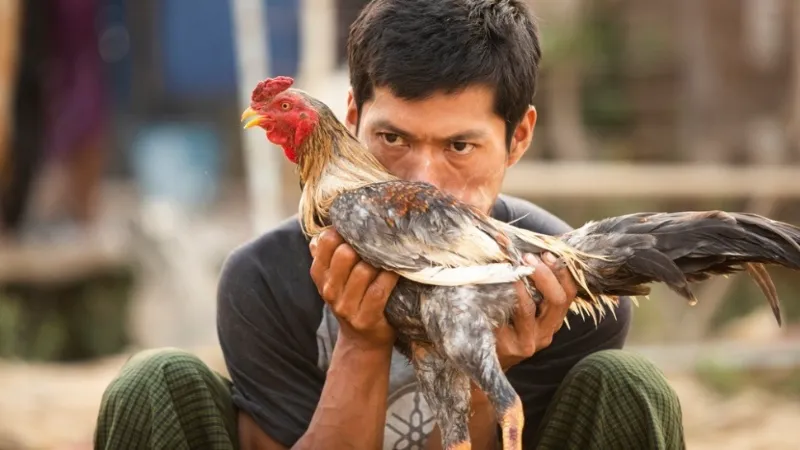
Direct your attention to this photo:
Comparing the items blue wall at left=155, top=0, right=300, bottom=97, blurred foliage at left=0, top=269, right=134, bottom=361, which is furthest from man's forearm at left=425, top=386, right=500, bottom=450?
blue wall at left=155, top=0, right=300, bottom=97

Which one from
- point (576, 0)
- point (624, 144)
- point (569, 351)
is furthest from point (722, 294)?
point (569, 351)

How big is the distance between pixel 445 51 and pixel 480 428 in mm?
931

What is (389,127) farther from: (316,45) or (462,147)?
(316,45)

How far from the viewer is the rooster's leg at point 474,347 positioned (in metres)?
2.45

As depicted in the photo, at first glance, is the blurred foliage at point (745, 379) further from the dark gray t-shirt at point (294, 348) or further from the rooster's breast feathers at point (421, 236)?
the rooster's breast feathers at point (421, 236)

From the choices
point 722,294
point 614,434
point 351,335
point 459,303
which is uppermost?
point 459,303

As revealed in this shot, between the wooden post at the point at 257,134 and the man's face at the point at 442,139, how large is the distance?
477 centimetres

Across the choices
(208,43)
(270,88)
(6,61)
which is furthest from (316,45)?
(270,88)

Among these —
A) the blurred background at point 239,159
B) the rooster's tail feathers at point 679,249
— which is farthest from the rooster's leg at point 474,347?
the blurred background at point 239,159

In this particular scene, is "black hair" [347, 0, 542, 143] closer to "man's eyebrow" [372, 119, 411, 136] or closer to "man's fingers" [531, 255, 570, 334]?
"man's eyebrow" [372, 119, 411, 136]

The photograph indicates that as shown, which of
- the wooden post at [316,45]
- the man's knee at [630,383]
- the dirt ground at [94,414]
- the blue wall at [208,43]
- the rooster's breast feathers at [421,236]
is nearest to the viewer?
the rooster's breast feathers at [421,236]

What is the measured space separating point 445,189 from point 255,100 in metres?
0.49

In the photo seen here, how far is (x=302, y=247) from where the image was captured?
10.6ft

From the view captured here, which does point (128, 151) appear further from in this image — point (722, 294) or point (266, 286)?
point (266, 286)
